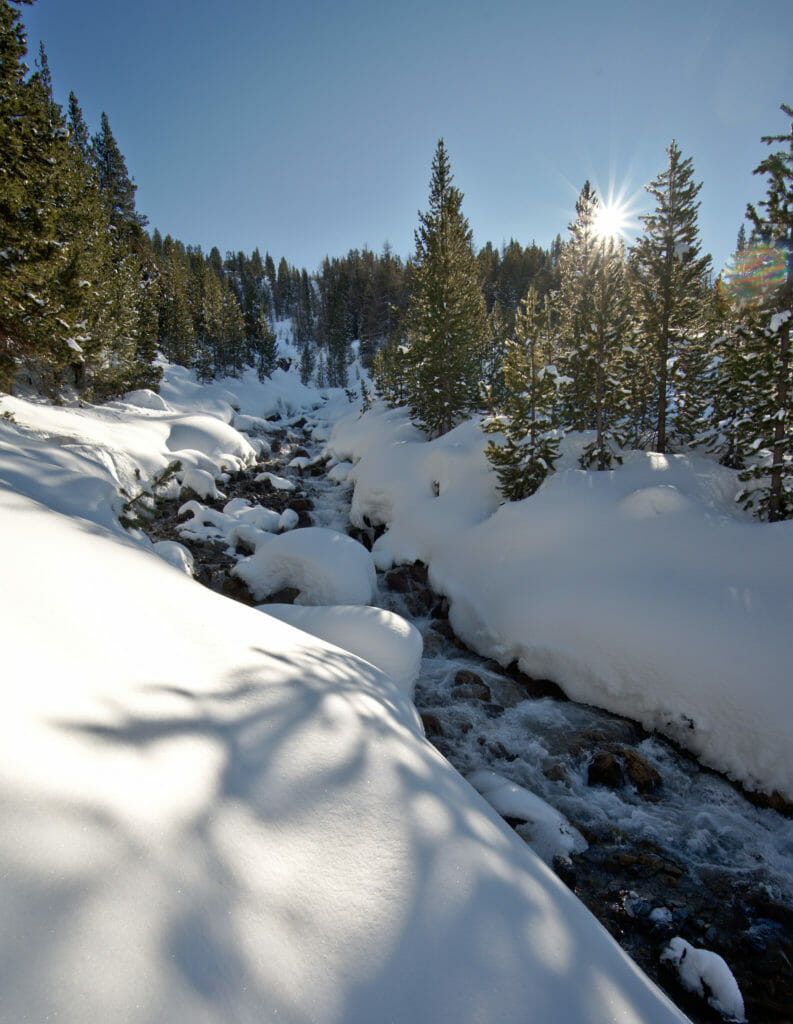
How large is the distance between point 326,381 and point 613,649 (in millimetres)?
66861

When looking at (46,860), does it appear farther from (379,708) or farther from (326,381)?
(326,381)

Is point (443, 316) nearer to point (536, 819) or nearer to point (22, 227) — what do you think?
point (22, 227)

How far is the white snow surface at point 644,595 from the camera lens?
6535 mm

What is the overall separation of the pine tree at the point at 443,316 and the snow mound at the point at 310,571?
1277 cm

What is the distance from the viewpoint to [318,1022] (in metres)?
1.50

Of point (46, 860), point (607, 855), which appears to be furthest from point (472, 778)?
point (46, 860)

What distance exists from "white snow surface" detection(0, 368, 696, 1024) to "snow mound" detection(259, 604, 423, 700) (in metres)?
3.07

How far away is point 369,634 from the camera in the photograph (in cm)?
695

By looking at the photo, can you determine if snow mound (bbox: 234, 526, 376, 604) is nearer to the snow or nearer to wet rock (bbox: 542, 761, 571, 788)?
wet rock (bbox: 542, 761, 571, 788)

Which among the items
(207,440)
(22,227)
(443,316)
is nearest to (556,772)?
(22,227)

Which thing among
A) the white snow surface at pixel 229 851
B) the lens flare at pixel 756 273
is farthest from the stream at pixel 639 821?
the lens flare at pixel 756 273

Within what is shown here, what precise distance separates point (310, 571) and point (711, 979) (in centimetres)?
812

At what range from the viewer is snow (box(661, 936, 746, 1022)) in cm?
363

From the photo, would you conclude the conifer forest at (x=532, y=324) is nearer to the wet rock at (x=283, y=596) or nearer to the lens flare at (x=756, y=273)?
the lens flare at (x=756, y=273)
